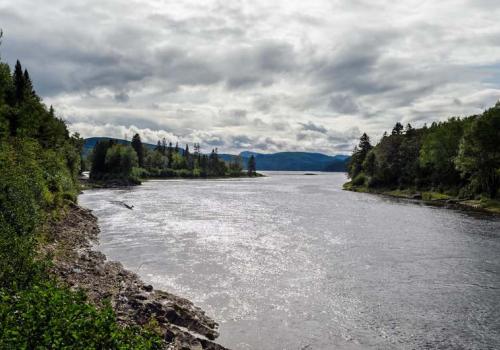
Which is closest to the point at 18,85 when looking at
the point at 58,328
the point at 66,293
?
the point at 66,293

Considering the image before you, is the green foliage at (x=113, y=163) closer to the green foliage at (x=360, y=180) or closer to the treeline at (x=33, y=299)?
the green foliage at (x=360, y=180)

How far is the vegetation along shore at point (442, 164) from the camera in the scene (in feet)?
267

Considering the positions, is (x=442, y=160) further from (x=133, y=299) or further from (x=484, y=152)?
(x=133, y=299)

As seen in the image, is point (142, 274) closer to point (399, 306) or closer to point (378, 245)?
point (399, 306)

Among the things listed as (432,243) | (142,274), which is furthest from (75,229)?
(432,243)

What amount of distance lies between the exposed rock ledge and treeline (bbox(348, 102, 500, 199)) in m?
77.8

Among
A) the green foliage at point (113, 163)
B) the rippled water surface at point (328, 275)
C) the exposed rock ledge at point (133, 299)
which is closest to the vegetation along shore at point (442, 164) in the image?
the rippled water surface at point (328, 275)

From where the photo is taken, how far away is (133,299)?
21281 mm

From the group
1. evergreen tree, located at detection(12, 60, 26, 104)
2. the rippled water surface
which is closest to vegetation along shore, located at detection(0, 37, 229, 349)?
the rippled water surface

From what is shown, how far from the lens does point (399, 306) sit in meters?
25.3

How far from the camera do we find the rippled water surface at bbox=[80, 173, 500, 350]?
2145 centimetres

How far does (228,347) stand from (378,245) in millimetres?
28178

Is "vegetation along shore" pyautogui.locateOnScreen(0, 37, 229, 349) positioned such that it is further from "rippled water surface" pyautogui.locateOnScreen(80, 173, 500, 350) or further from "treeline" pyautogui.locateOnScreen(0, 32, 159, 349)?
"rippled water surface" pyautogui.locateOnScreen(80, 173, 500, 350)

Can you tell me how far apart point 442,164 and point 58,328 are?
110 m
